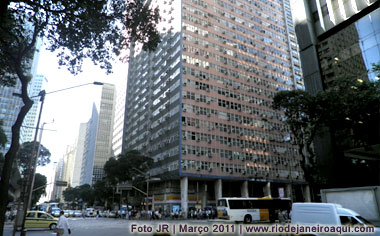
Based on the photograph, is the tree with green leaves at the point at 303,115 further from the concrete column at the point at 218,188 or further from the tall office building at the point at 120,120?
the tall office building at the point at 120,120

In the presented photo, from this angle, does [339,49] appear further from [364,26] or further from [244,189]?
[244,189]

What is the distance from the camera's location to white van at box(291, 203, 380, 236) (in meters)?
10.9

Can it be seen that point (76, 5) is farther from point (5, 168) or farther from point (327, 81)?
point (327, 81)

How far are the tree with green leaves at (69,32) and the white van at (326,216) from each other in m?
11.9

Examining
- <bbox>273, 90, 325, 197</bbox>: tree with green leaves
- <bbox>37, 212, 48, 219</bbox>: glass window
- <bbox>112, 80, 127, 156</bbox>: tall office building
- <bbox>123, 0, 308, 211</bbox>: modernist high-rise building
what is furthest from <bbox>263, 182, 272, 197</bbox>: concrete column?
<bbox>112, 80, 127, 156</bbox>: tall office building

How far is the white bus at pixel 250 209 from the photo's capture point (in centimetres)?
2866

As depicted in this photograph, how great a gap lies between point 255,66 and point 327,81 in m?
36.4

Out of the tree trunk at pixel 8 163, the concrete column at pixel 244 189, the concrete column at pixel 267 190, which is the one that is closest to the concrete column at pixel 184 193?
the concrete column at pixel 244 189

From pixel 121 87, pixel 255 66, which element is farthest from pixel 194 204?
pixel 121 87

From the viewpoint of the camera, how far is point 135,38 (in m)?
15.4

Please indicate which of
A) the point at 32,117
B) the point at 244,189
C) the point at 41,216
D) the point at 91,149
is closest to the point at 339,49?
the point at 41,216

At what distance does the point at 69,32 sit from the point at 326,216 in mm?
14905

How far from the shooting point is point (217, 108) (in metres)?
55.6

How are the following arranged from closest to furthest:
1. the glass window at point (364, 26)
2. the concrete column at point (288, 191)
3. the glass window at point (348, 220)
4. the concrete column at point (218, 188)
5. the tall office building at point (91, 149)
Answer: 1. the glass window at point (348, 220)
2. the glass window at point (364, 26)
3. the concrete column at point (218, 188)
4. the concrete column at point (288, 191)
5. the tall office building at point (91, 149)
